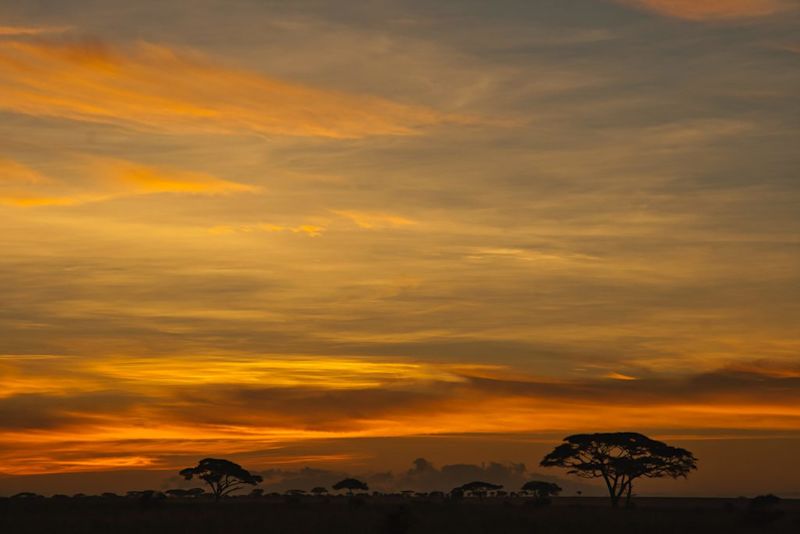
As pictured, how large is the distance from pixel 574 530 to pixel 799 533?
1728 cm

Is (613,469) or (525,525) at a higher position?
(613,469)

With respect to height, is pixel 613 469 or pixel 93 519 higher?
pixel 613 469

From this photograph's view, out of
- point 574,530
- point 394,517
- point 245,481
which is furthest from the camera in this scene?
point 245,481

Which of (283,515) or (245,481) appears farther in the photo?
(245,481)

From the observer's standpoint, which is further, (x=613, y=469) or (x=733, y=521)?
(x=613, y=469)

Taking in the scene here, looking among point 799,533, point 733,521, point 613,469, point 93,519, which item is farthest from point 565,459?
point 93,519

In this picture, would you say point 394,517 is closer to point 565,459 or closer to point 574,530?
point 574,530

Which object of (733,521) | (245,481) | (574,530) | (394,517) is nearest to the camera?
(394,517)

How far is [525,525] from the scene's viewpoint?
84.5 meters

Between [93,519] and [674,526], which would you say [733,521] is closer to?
[674,526]

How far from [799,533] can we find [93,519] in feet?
166

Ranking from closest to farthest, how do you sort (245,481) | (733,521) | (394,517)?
(394,517), (733,521), (245,481)

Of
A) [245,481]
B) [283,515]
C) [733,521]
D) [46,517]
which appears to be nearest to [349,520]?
[283,515]

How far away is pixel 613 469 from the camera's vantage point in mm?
137750
